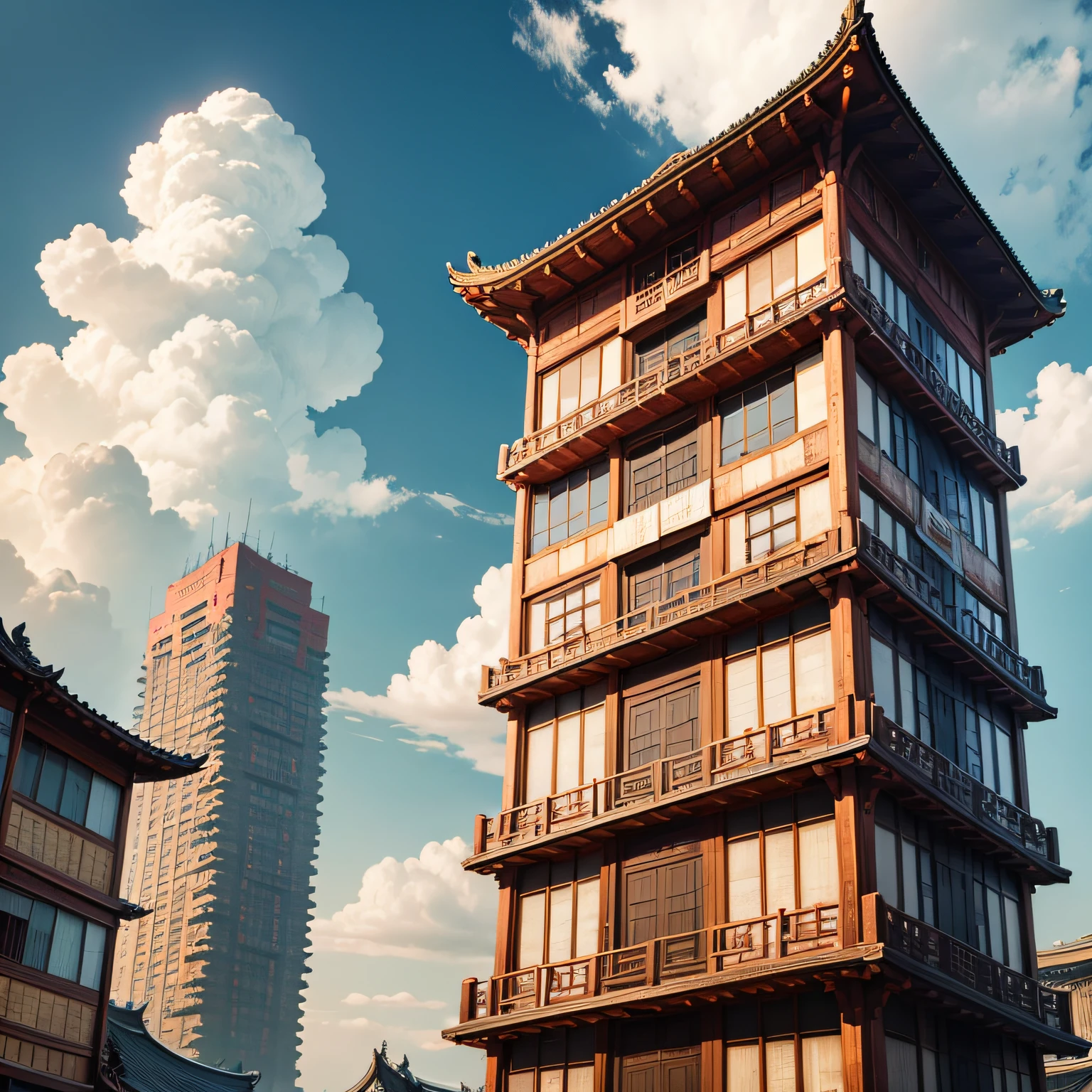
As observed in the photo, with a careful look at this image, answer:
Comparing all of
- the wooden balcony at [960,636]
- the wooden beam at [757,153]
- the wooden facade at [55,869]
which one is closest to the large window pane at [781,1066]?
the wooden balcony at [960,636]

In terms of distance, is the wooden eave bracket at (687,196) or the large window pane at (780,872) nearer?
the large window pane at (780,872)

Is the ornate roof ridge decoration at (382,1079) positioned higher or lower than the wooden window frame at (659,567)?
lower

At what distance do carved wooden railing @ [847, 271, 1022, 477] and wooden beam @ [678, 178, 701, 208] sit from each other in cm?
649

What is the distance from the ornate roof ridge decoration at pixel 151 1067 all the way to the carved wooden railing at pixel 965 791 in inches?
1032

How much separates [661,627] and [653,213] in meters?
14.6

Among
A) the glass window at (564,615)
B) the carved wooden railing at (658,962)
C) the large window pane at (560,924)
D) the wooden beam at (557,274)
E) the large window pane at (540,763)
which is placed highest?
the wooden beam at (557,274)

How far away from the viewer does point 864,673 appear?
114ft

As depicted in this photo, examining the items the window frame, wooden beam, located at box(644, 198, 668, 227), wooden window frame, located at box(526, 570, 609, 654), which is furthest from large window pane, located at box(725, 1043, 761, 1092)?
wooden beam, located at box(644, 198, 668, 227)

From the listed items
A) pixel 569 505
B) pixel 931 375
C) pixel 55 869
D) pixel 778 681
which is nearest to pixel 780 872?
pixel 778 681

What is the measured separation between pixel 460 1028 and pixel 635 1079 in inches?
249

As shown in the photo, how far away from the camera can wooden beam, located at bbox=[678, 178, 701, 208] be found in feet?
142

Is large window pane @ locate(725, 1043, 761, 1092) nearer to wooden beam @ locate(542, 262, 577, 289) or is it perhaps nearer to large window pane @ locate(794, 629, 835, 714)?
large window pane @ locate(794, 629, 835, 714)

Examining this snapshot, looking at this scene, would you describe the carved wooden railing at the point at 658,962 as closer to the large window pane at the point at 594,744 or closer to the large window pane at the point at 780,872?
the large window pane at the point at 780,872

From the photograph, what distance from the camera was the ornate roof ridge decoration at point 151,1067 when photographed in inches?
1841
